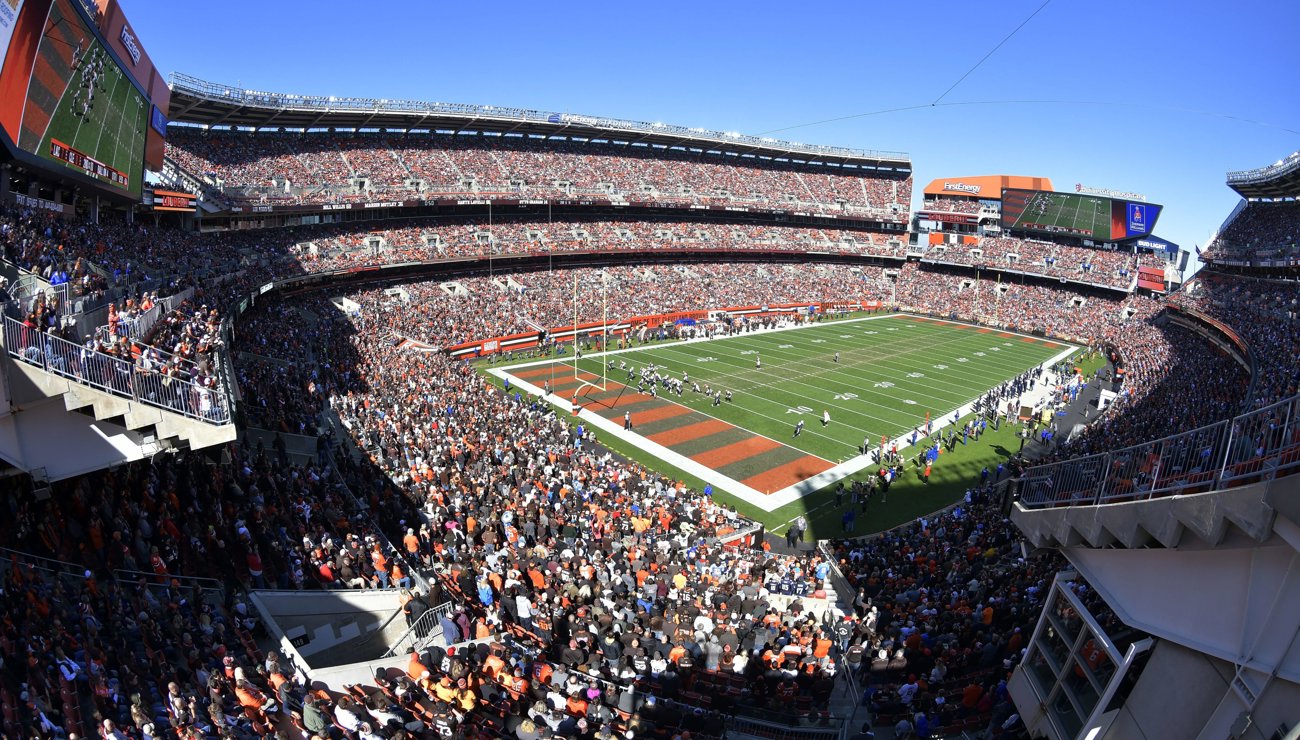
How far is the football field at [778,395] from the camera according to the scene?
25.8 m

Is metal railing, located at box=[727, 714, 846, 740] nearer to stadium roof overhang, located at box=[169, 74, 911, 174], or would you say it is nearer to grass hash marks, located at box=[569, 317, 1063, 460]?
grass hash marks, located at box=[569, 317, 1063, 460]

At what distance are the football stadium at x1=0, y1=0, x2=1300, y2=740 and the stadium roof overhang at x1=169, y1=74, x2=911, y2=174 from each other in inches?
27.3

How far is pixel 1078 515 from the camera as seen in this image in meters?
8.73

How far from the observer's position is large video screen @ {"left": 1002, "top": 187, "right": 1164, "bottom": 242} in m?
67.2

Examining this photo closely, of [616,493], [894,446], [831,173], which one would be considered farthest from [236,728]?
[831,173]

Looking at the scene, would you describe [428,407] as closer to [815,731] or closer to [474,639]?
[474,639]

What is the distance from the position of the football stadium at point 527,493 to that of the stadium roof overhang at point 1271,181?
0.63 metres

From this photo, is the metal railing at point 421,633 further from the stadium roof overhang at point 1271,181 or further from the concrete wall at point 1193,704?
the stadium roof overhang at point 1271,181

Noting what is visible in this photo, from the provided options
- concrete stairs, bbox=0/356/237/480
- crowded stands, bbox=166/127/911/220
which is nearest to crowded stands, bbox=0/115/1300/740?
concrete stairs, bbox=0/356/237/480

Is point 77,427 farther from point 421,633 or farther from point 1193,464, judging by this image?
point 1193,464

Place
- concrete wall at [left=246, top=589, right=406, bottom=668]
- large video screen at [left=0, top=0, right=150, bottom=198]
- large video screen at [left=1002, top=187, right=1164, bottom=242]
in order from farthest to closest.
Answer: large video screen at [left=1002, top=187, right=1164, bottom=242]
large video screen at [left=0, top=0, right=150, bottom=198]
concrete wall at [left=246, top=589, right=406, bottom=668]

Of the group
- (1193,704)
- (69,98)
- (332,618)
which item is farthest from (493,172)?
(1193,704)

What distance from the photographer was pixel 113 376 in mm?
10250

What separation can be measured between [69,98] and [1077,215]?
250 ft
